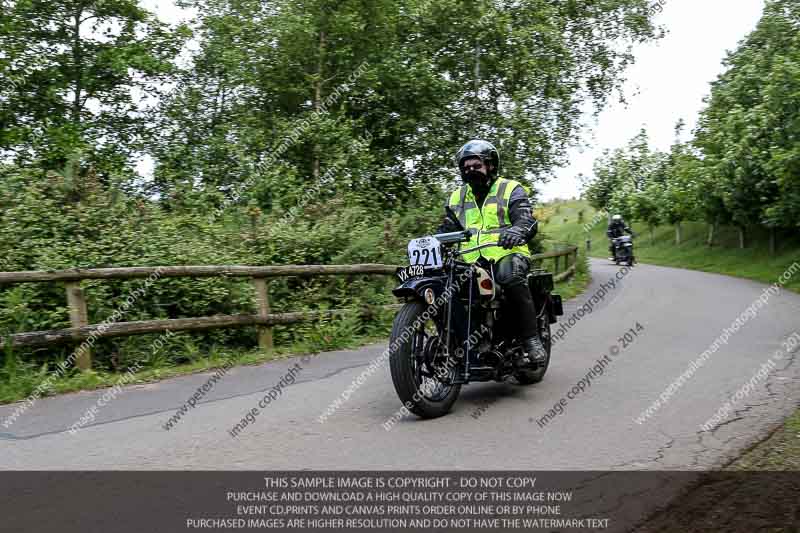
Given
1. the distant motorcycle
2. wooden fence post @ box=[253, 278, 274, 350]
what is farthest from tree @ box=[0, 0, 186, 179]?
the distant motorcycle

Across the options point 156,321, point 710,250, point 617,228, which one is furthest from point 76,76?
point 710,250

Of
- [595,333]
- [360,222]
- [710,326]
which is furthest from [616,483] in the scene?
[360,222]

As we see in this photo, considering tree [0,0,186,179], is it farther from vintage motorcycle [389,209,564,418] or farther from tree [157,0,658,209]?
vintage motorcycle [389,209,564,418]

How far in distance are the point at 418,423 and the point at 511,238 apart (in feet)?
5.33

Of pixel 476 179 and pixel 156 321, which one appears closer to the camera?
pixel 476 179

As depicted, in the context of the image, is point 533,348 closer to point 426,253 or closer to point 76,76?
point 426,253

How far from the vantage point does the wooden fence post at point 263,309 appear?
28.9 ft

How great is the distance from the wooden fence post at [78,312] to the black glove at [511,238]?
4.33 meters

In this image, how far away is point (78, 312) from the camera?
23.8 feet

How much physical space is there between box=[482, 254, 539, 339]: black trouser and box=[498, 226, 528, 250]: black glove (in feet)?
0.84

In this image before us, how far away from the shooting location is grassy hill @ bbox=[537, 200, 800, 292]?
90.9 ft

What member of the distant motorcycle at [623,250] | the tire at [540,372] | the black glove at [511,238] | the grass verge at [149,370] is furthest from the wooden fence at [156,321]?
the distant motorcycle at [623,250]

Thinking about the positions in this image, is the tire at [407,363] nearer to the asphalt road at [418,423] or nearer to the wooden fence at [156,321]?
the asphalt road at [418,423]

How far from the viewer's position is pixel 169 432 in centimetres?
527
